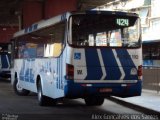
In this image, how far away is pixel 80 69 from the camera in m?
13.9

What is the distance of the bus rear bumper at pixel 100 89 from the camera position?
1390 cm

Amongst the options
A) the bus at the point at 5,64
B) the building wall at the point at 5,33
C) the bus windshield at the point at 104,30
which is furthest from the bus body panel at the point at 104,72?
the building wall at the point at 5,33

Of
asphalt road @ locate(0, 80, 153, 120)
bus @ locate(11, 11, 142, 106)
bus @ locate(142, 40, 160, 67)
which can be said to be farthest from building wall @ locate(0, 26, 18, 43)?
bus @ locate(11, 11, 142, 106)

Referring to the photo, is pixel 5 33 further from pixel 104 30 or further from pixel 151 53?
pixel 104 30

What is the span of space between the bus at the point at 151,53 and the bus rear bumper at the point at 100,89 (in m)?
16.3

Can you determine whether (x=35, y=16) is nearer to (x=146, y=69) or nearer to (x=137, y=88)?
(x=146, y=69)

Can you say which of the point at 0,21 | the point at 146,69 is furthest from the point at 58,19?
the point at 0,21

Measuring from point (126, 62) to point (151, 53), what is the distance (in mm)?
18483

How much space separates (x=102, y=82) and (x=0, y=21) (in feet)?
122

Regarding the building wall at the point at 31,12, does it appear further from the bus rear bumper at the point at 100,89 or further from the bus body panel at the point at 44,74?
the bus rear bumper at the point at 100,89

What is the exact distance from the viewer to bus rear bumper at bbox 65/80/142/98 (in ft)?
45.6

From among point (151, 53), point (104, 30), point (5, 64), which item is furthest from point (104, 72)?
point (5, 64)

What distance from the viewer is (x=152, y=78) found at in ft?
69.1

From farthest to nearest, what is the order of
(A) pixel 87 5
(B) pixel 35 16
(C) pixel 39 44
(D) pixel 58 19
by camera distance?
1. (A) pixel 87 5
2. (B) pixel 35 16
3. (C) pixel 39 44
4. (D) pixel 58 19
